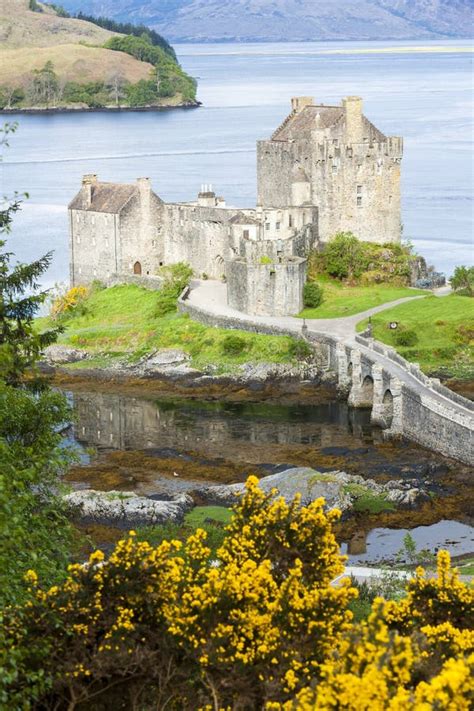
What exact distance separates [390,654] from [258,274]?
49.7 m

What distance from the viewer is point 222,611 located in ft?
65.6

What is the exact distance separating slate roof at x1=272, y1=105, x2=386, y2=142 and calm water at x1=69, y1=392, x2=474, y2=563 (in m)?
20.9

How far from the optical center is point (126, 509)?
41.5 meters

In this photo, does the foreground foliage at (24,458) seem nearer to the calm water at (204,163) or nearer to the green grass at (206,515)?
the green grass at (206,515)

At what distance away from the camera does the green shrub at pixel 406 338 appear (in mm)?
61125

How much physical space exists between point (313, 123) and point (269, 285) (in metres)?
12.4

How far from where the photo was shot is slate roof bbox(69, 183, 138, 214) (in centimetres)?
7369

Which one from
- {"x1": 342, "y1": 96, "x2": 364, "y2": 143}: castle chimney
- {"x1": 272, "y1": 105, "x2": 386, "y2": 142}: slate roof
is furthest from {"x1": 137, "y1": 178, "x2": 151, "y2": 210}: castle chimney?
{"x1": 342, "y1": 96, "x2": 364, "y2": 143}: castle chimney

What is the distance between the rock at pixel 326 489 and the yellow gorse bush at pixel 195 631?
20.3m

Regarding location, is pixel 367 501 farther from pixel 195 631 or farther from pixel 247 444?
pixel 195 631

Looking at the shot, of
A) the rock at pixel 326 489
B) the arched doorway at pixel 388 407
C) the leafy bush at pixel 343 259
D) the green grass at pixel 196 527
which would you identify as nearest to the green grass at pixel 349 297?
the leafy bush at pixel 343 259

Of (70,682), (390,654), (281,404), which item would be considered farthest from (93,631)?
Result: (281,404)

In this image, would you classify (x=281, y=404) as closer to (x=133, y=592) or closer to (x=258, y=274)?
(x=258, y=274)

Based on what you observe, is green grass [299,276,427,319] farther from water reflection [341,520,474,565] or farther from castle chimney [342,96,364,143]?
water reflection [341,520,474,565]
